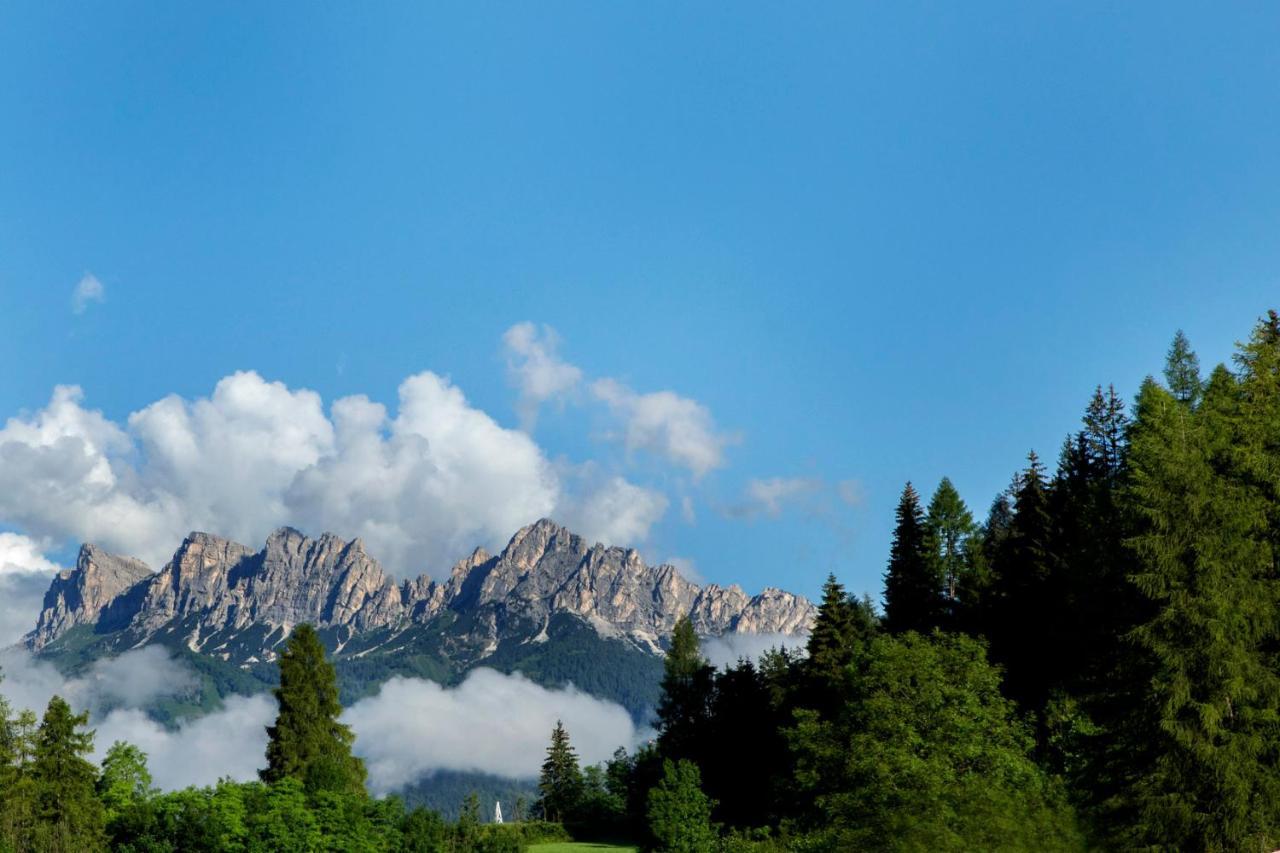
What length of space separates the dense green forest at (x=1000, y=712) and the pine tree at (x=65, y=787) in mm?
192

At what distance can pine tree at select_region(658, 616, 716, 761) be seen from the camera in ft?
363

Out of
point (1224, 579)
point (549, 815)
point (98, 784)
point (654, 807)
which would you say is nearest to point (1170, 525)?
point (1224, 579)

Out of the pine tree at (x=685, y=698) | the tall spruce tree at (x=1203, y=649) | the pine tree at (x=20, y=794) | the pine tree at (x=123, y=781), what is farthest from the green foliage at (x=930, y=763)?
the pine tree at (x=123, y=781)

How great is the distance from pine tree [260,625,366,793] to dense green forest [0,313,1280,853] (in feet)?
0.73

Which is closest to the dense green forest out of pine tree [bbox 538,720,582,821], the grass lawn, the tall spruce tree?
the tall spruce tree

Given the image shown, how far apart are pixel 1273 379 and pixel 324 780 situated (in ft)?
218

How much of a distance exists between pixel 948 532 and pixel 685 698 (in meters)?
37.1

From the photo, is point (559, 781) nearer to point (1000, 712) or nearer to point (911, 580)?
point (911, 580)

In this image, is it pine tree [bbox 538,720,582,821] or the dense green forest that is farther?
pine tree [bbox 538,720,582,821]

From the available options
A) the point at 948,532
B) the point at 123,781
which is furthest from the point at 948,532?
the point at 123,781

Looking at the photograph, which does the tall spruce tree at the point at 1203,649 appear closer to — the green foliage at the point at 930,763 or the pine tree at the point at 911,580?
the green foliage at the point at 930,763

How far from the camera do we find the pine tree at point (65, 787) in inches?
3374

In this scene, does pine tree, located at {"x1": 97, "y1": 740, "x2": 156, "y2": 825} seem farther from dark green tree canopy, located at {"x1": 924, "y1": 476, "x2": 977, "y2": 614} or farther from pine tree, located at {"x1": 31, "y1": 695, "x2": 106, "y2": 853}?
dark green tree canopy, located at {"x1": 924, "y1": 476, "x2": 977, "y2": 614}

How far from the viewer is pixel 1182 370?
89750 millimetres
